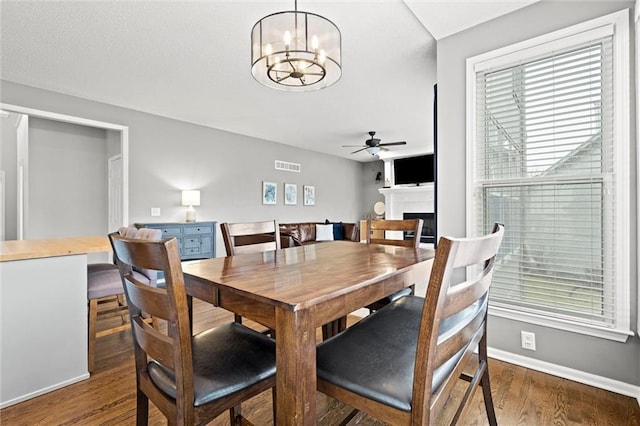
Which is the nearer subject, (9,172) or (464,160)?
(464,160)

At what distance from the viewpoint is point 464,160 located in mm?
2340

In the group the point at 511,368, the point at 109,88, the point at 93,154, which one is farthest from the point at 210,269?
the point at 93,154

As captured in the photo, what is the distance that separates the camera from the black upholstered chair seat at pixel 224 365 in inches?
37.9

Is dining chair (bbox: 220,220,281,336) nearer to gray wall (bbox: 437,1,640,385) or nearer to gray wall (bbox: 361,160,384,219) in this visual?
gray wall (bbox: 437,1,640,385)

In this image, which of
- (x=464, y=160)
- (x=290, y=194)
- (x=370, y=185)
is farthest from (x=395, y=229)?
(x=370, y=185)

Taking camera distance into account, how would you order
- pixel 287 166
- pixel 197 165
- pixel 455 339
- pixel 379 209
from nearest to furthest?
1. pixel 455 339
2. pixel 197 165
3. pixel 287 166
4. pixel 379 209

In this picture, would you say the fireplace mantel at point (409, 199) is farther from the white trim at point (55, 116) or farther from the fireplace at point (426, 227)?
the white trim at point (55, 116)

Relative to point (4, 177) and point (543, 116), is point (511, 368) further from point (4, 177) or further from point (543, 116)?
point (4, 177)

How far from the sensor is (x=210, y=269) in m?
1.29

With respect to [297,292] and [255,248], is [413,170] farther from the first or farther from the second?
Answer: [297,292]

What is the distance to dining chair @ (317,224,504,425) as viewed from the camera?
783mm

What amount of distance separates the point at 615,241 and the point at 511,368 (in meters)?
1.00

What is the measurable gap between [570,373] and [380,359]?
5.48ft

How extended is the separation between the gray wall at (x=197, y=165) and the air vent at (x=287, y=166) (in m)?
0.09
